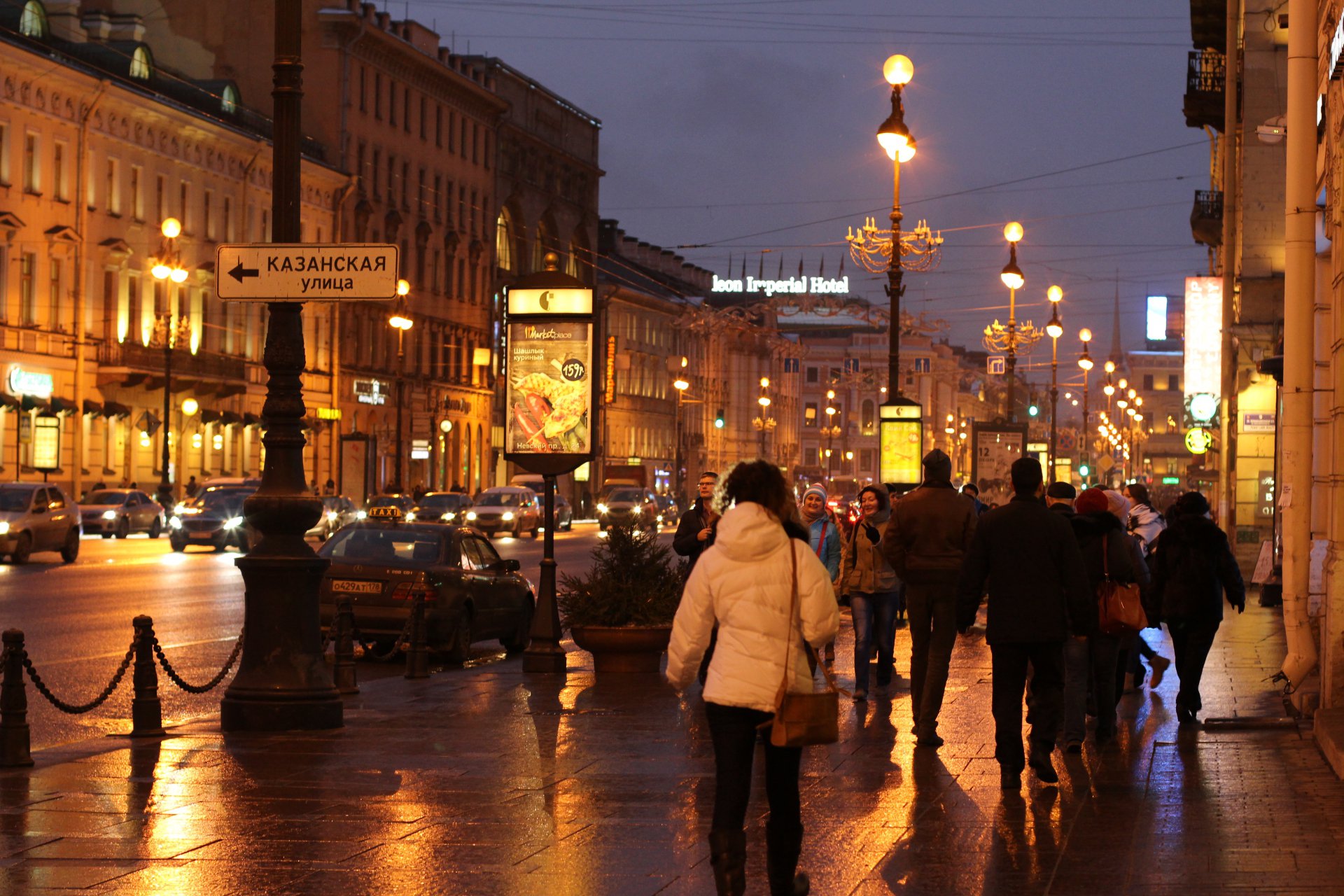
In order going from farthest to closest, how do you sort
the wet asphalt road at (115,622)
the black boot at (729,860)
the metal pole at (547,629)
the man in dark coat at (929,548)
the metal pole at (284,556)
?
the metal pole at (547,629) < the wet asphalt road at (115,622) < the man in dark coat at (929,548) < the metal pole at (284,556) < the black boot at (729,860)

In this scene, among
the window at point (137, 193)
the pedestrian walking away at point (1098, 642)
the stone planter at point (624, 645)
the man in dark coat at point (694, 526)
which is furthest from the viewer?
the window at point (137, 193)

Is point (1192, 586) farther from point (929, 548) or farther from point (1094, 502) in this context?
point (929, 548)

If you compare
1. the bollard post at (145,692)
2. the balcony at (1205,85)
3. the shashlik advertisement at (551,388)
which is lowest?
the bollard post at (145,692)

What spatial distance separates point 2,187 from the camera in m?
54.0

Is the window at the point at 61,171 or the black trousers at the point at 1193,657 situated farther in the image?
the window at the point at 61,171

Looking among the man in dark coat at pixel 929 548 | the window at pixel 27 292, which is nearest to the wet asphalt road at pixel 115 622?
the man in dark coat at pixel 929 548

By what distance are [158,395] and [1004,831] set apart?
2239 inches

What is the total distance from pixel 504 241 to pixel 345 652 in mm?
85604

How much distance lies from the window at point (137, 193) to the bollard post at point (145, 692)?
50.5m

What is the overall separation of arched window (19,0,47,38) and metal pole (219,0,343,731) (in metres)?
46.4

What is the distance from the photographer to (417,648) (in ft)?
61.0

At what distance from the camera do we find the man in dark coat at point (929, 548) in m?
13.8

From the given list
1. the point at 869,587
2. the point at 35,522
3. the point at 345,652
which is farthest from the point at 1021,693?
the point at 35,522

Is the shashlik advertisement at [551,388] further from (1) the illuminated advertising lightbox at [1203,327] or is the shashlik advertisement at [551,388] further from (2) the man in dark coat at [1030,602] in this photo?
(1) the illuminated advertising lightbox at [1203,327]
